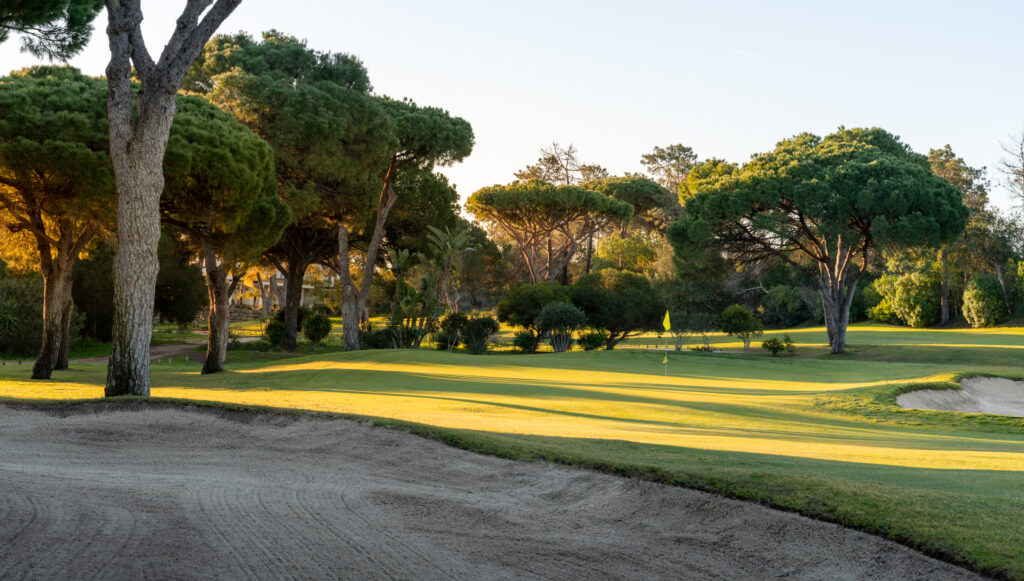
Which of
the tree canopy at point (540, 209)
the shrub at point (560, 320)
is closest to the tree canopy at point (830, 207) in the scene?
the shrub at point (560, 320)

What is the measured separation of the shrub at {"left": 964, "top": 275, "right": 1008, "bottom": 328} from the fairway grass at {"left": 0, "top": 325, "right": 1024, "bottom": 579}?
24769 millimetres

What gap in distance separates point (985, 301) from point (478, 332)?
39.1 metres

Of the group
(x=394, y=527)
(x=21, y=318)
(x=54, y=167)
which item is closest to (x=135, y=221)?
(x=54, y=167)

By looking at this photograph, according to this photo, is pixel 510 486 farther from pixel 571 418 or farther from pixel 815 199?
pixel 815 199

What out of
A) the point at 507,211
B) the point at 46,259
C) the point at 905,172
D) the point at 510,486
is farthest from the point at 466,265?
the point at 510,486

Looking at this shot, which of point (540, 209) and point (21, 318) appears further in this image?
point (540, 209)

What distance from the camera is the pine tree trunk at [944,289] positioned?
56594 mm

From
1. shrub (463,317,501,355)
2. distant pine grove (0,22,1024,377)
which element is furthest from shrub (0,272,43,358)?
shrub (463,317,501,355)

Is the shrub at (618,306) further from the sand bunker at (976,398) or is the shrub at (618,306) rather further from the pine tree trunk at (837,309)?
the sand bunker at (976,398)

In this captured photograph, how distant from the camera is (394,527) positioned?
198 inches

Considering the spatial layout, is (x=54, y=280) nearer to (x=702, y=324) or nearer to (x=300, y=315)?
(x=300, y=315)

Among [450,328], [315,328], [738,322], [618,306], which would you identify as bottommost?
[450,328]

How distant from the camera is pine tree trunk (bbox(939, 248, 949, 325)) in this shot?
56.6m

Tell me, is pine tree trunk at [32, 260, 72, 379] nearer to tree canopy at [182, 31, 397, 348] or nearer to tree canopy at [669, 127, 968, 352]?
tree canopy at [182, 31, 397, 348]
